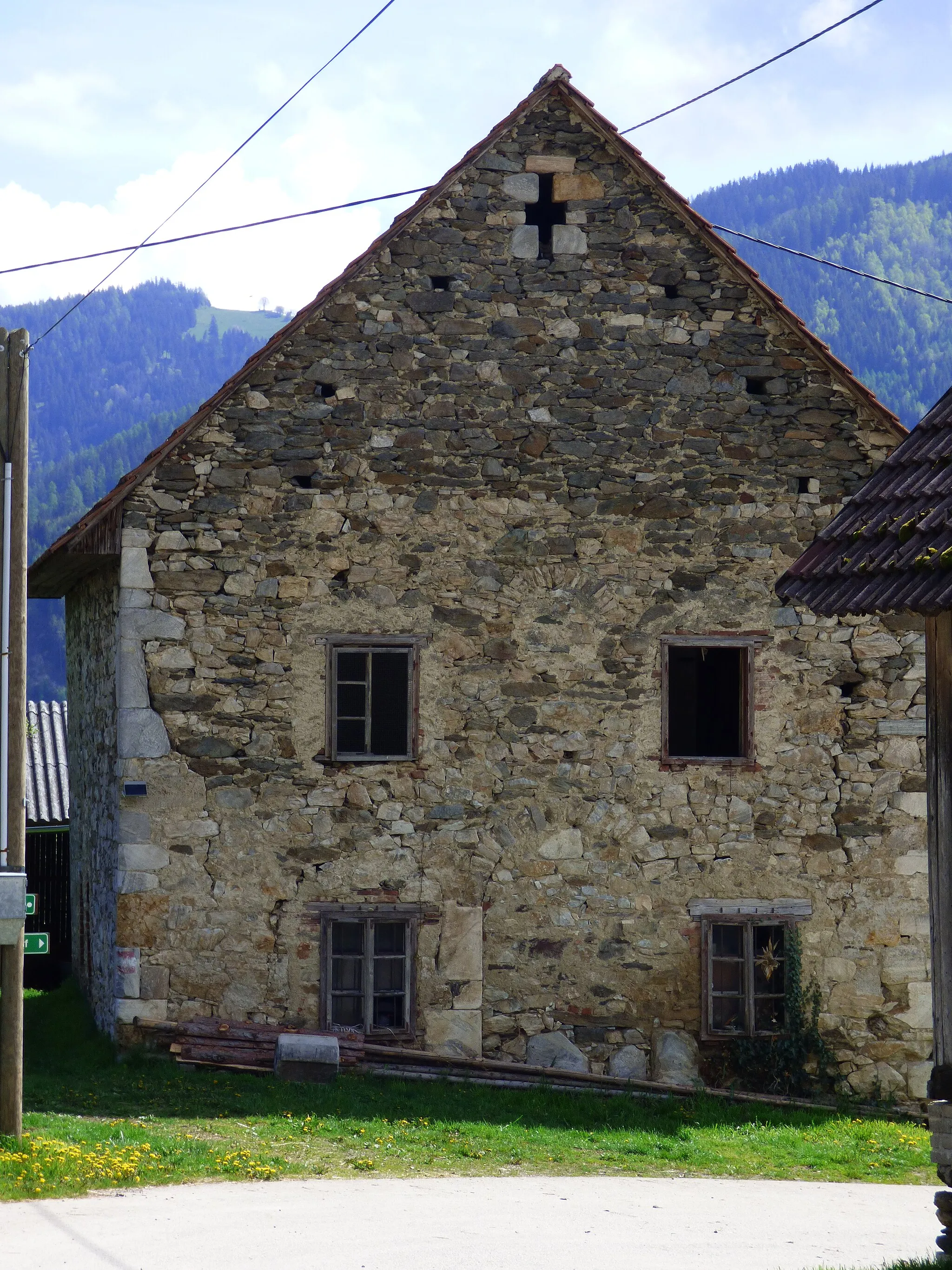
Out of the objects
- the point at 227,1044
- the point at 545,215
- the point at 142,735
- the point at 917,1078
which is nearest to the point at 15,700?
the point at 142,735

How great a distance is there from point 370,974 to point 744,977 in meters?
3.27

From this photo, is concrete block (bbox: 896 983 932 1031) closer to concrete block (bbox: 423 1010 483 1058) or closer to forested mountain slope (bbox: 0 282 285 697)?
concrete block (bbox: 423 1010 483 1058)

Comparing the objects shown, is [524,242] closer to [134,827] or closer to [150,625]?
[150,625]

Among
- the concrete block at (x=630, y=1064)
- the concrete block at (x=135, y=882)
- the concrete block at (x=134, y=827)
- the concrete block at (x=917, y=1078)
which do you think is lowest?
the concrete block at (x=917, y=1078)

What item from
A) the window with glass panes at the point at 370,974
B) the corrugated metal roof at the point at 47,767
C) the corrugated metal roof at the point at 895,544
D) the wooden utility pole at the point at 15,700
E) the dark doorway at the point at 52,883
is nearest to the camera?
the corrugated metal roof at the point at 895,544

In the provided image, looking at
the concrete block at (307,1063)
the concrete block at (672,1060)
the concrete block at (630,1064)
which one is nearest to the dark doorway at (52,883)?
the concrete block at (307,1063)

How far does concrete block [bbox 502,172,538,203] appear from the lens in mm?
12500

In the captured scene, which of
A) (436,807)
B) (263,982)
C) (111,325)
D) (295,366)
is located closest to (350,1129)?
(263,982)

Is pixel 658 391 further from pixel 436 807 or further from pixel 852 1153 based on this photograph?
pixel 852 1153

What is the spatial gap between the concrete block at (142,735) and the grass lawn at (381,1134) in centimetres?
248

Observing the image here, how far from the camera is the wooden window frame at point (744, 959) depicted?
12.2m

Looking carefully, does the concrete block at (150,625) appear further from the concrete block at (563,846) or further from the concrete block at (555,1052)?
the concrete block at (555,1052)

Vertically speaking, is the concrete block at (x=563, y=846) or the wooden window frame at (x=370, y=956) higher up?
the concrete block at (x=563, y=846)

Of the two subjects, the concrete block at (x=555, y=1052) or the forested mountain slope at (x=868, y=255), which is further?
the forested mountain slope at (x=868, y=255)
